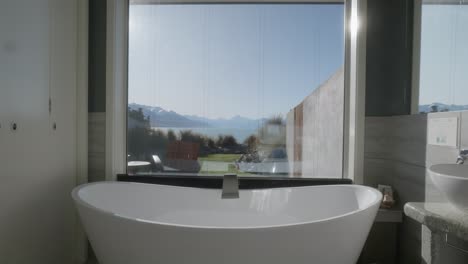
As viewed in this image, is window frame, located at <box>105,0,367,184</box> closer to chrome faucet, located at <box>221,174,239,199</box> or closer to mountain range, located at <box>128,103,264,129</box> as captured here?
mountain range, located at <box>128,103,264,129</box>

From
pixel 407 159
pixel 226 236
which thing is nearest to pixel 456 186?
pixel 407 159

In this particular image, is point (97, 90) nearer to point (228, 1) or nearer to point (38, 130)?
point (38, 130)

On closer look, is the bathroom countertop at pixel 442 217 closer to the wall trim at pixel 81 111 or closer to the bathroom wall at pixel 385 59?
the bathroom wall at pixel 385 59

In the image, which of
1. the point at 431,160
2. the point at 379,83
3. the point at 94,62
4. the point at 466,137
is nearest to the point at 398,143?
the point at 431,160

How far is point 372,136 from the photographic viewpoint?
1.84 metres

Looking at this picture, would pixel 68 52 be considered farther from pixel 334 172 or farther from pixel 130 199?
pixel 334 172

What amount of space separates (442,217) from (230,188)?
115 centimetres

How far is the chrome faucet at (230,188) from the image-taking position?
1775 millimetres

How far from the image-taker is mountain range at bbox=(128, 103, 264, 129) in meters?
2.04

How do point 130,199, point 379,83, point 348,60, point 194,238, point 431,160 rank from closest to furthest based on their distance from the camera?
point 194,238 < point 431,160 < point 130,199 < point 379,83 < point 348,60

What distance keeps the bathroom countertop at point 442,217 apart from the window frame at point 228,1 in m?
0.75

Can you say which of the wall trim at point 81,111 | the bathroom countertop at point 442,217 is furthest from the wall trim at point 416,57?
the wall trim at point 81,111

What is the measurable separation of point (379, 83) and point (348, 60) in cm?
29

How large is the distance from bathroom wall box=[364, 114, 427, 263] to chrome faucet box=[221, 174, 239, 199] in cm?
93
